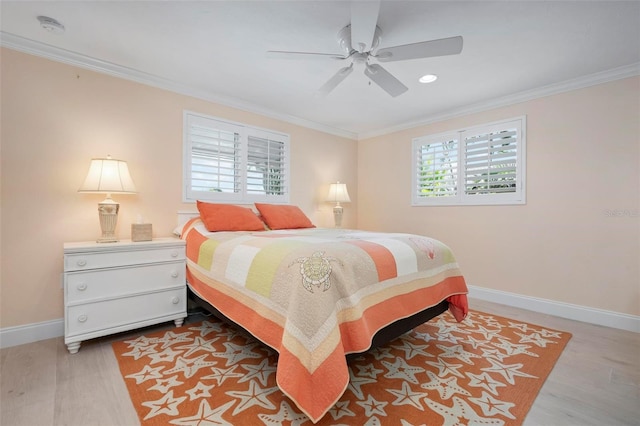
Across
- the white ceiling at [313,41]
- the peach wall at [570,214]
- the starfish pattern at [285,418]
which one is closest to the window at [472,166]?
the peach wall at [570,214]

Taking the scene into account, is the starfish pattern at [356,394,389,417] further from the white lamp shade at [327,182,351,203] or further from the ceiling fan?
the white lamp shade at [327,182,351,203]

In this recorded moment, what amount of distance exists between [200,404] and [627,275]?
3609 millimetres

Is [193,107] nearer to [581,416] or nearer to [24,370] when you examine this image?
[24,370]

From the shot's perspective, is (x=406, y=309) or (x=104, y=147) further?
(x=104, y=147)

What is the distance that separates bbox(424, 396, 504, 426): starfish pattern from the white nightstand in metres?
2.13

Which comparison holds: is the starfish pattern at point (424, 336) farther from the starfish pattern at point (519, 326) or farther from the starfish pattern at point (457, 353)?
the starfish pattern at point (519, 326)

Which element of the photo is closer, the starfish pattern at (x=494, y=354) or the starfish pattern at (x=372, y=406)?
the starfish pattern at (x=372, y=406)

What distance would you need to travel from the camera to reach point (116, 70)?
8.54 ft

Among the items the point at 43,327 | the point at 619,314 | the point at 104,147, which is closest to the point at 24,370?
the point at 43,327

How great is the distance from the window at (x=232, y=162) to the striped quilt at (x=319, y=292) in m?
1.04

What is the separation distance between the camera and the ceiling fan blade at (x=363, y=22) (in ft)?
4.93

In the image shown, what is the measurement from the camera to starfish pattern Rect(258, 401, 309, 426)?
4.52 ft

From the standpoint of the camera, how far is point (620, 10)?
1.83 m

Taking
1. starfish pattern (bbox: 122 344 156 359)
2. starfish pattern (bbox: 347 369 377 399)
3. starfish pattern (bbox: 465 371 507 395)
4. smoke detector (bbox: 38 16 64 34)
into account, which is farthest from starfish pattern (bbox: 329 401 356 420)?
smoke detector (bbox: 38 16 64 34)
